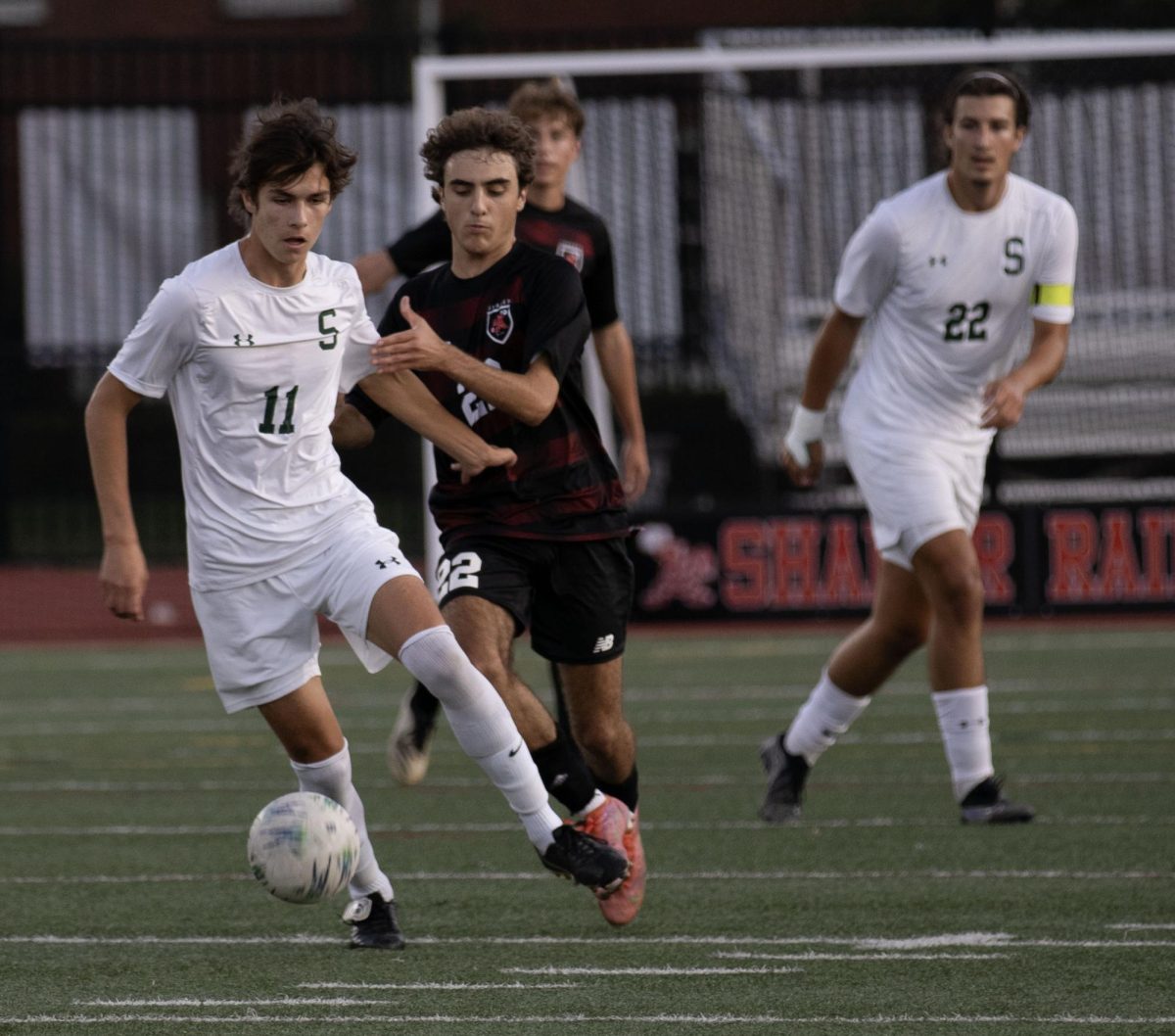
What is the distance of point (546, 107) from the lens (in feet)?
24.8

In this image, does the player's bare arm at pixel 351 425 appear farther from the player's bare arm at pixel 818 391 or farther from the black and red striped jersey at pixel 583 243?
the player's bare arm at pixel 818 391

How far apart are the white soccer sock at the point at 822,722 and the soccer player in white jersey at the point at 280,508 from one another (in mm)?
2235

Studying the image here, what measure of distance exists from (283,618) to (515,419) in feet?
2.98

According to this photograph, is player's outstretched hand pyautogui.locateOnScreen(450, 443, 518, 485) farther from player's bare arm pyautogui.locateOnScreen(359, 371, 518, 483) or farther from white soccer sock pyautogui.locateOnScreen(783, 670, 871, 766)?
white soccer sock pyautogui.locateOnScreen(783, 670, 871, 766)

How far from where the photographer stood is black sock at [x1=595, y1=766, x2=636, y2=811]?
6.24 meters

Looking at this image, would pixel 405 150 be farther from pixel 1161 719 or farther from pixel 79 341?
pixel 1161 719

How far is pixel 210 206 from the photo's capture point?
71.3 feet

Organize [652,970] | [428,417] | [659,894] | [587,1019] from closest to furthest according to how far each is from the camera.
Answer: [587,1019] → [652,970] → [428,417] → [659,894]

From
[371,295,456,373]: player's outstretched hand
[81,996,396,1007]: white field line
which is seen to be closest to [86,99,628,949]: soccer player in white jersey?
[371,295,456,373]: player's outstretched hand

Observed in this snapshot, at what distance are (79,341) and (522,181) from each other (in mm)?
13143

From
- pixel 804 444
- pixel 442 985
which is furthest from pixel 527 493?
pixel 804 444

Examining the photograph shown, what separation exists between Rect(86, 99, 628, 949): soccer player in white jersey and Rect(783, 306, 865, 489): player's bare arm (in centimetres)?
239

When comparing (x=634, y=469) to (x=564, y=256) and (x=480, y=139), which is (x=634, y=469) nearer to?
(x=564, y=256)

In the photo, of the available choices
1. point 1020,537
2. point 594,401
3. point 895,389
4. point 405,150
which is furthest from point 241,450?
point 405,150
